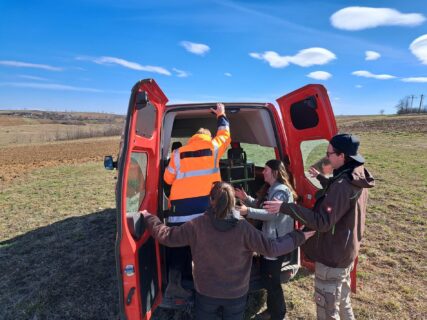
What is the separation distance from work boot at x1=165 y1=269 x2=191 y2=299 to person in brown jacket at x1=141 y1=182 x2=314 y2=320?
0.50 m

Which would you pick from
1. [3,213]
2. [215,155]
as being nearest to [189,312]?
[215,155]

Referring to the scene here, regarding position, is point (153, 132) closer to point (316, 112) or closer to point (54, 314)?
point (316, 112)

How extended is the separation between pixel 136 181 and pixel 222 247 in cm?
97

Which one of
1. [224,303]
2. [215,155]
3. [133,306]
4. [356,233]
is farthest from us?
[215,155]

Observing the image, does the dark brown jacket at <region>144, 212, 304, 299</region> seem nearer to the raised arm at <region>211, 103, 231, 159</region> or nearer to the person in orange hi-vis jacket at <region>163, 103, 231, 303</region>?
the person in orange hi-vis jacket at <region>163, 103, 231, 303</region>

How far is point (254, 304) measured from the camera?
11.8 feet

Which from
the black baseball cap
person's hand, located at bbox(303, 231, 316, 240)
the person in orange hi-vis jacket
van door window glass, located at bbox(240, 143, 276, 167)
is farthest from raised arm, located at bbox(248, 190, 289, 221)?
van door window glass, located at bbox(240, 143, 276, 167)

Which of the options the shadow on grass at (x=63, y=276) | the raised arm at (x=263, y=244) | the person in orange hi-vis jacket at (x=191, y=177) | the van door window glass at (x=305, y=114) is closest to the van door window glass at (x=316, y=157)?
the van door window glass at (x=305, y=114)

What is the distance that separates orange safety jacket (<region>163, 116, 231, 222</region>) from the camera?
2.91 metres

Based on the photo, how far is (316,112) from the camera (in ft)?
11.5

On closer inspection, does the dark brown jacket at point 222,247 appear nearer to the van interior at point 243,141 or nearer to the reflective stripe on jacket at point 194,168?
the reflective stripe on jacket at point 194,168

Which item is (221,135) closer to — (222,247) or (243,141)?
(222,247)

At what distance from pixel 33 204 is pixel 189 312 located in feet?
21.1

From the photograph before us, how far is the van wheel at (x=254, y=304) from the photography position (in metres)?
3.44
